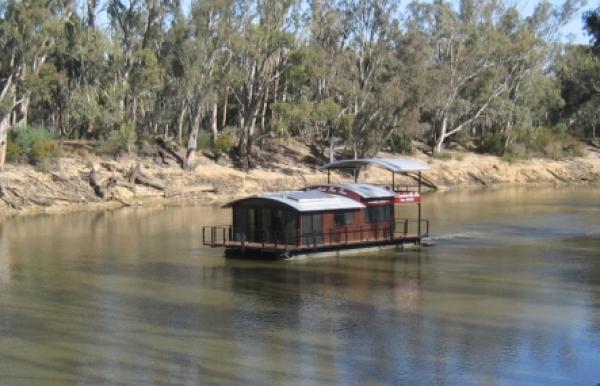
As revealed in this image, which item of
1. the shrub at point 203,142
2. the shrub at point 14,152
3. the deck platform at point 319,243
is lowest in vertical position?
the deck platform at point 319,243

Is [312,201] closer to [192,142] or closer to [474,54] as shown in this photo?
[192,142]

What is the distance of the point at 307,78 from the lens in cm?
7562

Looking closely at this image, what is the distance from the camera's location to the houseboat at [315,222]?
35656mm

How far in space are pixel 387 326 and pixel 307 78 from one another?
53.0 meters

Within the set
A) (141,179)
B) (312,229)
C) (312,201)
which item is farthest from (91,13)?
(312,229)

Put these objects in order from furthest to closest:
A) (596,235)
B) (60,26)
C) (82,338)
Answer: (60,26)
(596,235)
(82,338)

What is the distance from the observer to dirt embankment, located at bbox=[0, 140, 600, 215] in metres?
58.4

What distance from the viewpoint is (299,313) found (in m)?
26.1

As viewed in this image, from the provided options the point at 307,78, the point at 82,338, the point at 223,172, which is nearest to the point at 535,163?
the point at 307,78

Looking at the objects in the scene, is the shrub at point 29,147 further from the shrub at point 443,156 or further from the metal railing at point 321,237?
the shrub at point 443,156

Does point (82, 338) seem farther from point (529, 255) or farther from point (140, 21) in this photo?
point (140, 21)

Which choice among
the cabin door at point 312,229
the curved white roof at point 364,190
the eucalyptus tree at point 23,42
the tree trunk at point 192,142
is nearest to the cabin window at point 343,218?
the cabin door at point 312,229

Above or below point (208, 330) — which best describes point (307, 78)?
above

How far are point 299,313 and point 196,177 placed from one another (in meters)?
42.7
